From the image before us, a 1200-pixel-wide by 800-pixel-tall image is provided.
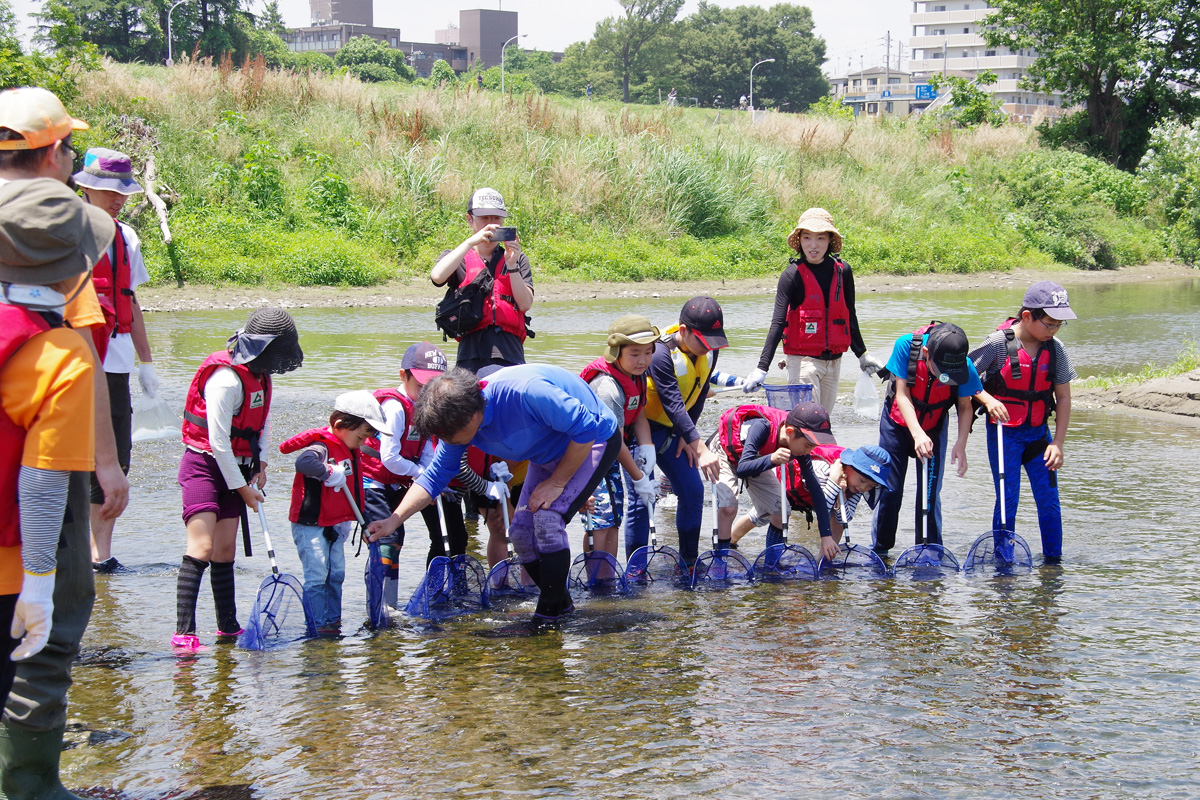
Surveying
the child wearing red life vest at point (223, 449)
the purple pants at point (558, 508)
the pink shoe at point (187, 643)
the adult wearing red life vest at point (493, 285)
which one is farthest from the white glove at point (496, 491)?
the pink shoe at point (187, 643)

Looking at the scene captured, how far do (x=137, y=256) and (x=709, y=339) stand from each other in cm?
292

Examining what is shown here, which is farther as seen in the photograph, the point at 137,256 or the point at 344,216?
the point at 344,216

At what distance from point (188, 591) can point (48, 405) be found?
6.73ft

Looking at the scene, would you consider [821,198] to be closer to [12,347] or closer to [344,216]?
[344,216]

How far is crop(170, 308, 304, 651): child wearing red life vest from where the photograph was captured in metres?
4.49

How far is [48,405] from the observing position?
106 inches

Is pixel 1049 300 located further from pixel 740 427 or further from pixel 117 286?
pixel 117 286

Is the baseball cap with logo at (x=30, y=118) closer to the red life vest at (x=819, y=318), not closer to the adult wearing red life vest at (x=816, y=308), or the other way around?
the adult wearing red life vest at (x=816, y=308)

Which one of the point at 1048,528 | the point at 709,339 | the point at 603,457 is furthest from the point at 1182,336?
the point at 603,457

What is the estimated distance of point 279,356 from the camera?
4.57m

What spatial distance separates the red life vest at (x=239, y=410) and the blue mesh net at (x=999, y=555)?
12.2 ft

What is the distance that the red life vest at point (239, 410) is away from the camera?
454cm

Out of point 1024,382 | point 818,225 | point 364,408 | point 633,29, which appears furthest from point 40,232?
point 633,29

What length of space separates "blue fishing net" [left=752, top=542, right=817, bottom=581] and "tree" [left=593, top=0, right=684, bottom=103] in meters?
90.6
